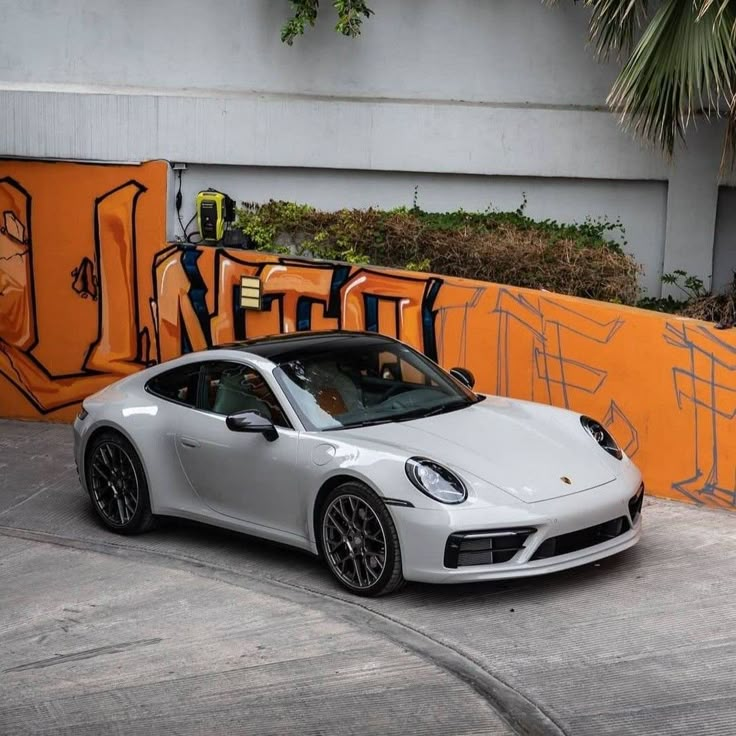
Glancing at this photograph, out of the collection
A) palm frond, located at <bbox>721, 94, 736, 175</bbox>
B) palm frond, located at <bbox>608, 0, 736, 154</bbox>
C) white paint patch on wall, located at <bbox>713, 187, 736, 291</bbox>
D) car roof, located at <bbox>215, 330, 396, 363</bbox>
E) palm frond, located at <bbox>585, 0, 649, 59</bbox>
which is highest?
palm frond, located at <bbox>585, 0, 649, 59</bbox>

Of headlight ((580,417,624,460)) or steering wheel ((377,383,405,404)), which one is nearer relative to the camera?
headlight ((580,417,624,460))

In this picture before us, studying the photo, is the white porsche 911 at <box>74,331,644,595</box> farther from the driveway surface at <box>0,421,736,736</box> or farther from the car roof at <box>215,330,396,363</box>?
the driveway surface at <box>0,421,736,736</box>

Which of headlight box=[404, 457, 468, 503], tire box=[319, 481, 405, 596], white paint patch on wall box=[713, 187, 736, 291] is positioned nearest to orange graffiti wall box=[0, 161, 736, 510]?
headlight box=[404, 457, 468, 503]

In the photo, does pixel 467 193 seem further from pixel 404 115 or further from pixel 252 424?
pixel 252 424

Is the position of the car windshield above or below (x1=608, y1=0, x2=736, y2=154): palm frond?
below

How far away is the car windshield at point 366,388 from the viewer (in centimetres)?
737

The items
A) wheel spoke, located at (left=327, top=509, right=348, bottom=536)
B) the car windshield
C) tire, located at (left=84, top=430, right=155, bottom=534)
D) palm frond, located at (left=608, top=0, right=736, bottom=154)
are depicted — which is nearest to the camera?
wheel spoke, located at (left=327, top=509, right=348, bottom=536)

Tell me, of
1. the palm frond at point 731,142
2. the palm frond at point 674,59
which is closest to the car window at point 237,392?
the palm frond at point 674,59

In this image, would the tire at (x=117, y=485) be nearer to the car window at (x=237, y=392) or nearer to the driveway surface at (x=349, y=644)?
the driveway surface at (x=349, y=644)

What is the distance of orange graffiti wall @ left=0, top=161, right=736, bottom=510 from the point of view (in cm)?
859

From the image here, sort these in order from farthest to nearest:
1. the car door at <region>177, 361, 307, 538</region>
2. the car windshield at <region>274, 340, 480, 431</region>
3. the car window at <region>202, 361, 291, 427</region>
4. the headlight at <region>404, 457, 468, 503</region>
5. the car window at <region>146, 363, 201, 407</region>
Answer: the car window at <region>146, 363, 201, 407</region> < the car window at <region>202, 361, 291, 427</region> < the car windshield at <region>274, 340, 480, 431</region> < the car door at <region>177, 361, 307, 538</region> < the headlight at <region>404, 457, 468, 503</region>

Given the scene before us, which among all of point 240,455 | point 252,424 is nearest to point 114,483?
point 240,455

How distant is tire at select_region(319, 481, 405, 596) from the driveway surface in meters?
0.12

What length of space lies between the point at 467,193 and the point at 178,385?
5.56m
